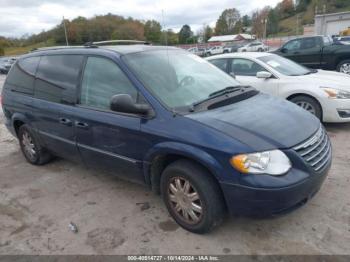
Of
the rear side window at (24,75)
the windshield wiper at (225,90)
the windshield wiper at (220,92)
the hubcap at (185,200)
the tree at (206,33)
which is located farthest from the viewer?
the tree at (206,33)

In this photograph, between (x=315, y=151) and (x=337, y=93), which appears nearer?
(x=315, y=151)

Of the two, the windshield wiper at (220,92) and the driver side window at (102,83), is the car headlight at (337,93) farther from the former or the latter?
the driver side window at (102,83)

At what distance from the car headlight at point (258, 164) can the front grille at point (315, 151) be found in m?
0.26

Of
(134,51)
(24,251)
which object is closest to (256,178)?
(134,51)

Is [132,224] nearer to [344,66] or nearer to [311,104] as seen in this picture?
[311,104]

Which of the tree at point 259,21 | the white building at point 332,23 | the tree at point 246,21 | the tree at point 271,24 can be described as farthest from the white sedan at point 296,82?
the tree at point 246,21

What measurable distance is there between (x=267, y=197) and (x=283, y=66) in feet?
15.3

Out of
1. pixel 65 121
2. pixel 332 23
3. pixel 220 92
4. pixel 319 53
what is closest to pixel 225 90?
pixel 220 92

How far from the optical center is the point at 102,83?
343 centimetres

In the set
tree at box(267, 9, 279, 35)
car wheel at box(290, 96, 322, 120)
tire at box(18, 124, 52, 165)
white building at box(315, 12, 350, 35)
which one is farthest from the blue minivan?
tree at box(267, 9, 279, 35)

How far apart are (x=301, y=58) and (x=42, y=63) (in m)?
9.09

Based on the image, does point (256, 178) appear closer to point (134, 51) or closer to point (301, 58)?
point (134, 51)

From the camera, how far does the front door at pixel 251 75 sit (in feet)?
20.0

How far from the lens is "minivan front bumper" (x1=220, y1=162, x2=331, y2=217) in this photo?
243cm
